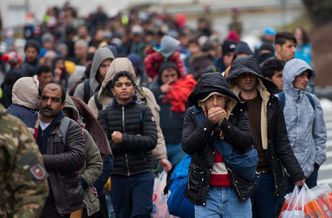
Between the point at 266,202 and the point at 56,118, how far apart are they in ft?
7.22

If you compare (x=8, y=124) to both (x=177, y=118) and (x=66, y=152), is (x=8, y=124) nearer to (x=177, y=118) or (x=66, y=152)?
(x=66, y=152)

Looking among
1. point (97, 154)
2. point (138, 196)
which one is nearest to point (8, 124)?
point (97, 154)

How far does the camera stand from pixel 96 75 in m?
11.1

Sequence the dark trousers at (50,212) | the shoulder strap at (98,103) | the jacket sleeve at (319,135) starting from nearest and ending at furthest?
the dark trousers at (50,212) → the jacket sleeve at (319,135) → the shoulder strap at (98,103)

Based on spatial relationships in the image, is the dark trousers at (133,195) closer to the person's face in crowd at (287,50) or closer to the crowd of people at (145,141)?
the crowd of people at (145,141)

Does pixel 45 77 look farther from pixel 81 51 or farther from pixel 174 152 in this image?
pixel 81 51

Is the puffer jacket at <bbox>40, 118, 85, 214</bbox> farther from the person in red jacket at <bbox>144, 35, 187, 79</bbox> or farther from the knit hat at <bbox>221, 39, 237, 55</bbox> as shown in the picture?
the knit hat at <bbox>221, 39, 237, 55</bbox>

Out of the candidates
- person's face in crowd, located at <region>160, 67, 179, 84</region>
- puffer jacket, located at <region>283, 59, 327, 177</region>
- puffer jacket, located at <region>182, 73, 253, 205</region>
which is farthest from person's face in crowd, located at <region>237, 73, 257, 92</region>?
person's face in crowd, located at <region>160, 67, 179, 84</region>

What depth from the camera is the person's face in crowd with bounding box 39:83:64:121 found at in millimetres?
7797

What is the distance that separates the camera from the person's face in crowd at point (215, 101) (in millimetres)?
7957

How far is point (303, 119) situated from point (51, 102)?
9.22 ft

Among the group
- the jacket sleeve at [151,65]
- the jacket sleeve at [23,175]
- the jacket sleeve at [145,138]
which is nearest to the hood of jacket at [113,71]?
the jacket sleeve at [145,138]

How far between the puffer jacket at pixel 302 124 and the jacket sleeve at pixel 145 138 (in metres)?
1.34

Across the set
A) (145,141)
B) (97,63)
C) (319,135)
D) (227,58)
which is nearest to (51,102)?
(145,141)
